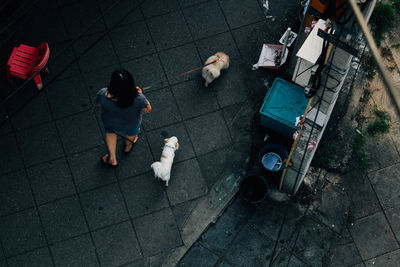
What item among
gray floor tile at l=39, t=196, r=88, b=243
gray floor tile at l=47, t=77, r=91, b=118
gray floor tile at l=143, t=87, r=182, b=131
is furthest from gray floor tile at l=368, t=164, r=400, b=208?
gray floor tile at l=47, t=77, r=91, b=118

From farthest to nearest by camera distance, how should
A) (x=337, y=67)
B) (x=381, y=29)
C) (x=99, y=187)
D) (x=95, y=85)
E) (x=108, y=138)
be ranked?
(x=381, y=29) < (x=95, y=85) < (x=99, y=187) < (x=108, y=138) < (x=337, y=67)

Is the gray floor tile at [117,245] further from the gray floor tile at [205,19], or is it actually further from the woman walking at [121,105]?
the gray floor tile at [205,19]

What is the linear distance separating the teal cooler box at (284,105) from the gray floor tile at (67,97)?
10.2 feet

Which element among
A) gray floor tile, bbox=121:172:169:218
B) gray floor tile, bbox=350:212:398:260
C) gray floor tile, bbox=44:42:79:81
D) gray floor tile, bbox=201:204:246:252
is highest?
gray floor tile, bbox=44:42:79:81

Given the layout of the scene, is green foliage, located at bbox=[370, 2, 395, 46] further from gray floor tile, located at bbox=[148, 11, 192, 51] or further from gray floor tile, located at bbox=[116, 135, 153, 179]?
gray floor tile, located at bbox=[116, 135, 153, 179]

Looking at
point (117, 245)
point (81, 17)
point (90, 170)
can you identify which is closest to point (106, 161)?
point (90, 170)

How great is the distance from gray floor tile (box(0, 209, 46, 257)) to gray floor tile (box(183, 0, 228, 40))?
423 cm

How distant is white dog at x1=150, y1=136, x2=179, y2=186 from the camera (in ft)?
22.0

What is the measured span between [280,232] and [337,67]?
9.40ft

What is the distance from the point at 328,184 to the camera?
24.2 ft

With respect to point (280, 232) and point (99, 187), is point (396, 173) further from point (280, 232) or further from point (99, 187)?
point (99, 187)

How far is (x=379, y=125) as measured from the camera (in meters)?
7.73

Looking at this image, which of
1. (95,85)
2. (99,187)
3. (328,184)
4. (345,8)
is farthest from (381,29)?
(99,187)

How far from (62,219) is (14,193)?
36.1 inches
